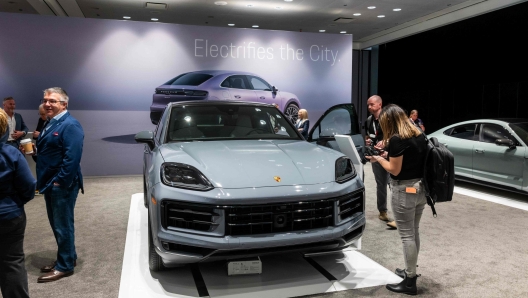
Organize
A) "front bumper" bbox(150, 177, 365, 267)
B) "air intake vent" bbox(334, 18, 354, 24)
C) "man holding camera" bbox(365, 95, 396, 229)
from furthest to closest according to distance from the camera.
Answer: "air intake vent" bbox(334, 18, 354, 24) < "man holding camera" bbox(365, 95, 396, 229) < "front bumper" bbox(150, 177, 365, 267)

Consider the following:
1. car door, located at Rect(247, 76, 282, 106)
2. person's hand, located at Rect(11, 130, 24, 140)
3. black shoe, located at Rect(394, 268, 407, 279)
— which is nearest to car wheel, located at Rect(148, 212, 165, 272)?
black shoe, located at Rect(394, 268, 407, 279)

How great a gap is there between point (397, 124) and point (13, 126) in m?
6.16


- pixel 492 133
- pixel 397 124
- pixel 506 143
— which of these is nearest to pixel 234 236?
pixel 397 124

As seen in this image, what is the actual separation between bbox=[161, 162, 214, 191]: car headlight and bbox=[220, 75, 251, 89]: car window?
592cm

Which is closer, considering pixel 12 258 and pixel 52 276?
pixel 12 258

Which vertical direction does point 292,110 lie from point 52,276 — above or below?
above

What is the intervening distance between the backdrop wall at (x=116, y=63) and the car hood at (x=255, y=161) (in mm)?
5697

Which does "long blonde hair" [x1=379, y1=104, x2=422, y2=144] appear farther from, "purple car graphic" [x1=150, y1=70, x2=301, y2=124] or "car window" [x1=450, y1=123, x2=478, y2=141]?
"purple car graphic" [x1=150, y1=70, x2=301, y2=124]

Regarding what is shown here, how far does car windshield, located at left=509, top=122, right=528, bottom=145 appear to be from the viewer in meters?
5.89

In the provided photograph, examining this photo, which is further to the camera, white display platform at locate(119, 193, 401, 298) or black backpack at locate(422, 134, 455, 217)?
white display platform at locate(119, 193, 401, 298)

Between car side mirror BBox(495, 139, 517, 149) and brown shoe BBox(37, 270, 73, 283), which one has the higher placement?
car side mirror BBox(495, 139, 517, 149)

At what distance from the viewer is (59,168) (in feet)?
10.0

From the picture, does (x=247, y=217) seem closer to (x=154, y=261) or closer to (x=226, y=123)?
(x=154, y=261)

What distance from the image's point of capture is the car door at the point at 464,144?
22.2 ft
